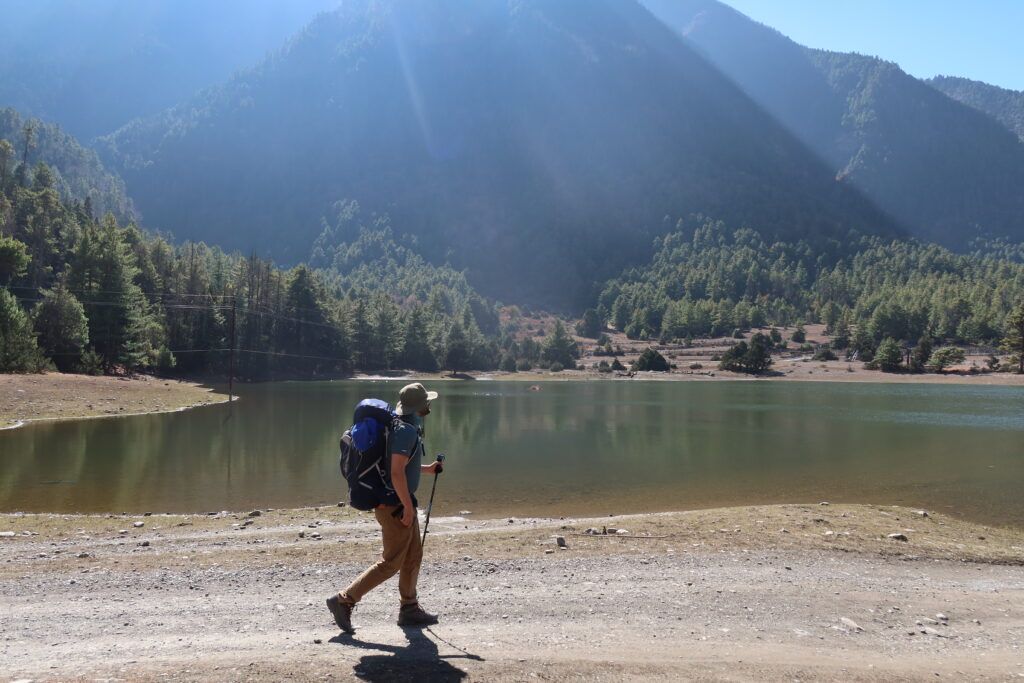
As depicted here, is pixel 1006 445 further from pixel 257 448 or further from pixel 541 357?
pixel 541 357

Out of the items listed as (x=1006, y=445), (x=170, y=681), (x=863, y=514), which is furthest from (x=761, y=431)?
(x=170, y=681)

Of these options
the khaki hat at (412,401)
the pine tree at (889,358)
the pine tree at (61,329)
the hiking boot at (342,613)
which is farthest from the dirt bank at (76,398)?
the pine tree at (889,358)

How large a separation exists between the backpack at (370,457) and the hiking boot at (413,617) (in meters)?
1.46

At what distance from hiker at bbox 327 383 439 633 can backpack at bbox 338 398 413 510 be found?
0.10 meters

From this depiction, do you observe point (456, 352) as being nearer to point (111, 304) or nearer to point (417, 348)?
point (417, 348)

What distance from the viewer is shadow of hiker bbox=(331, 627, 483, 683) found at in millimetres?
6547

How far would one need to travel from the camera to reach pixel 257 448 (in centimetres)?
3384

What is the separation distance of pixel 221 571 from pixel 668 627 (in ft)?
23.2

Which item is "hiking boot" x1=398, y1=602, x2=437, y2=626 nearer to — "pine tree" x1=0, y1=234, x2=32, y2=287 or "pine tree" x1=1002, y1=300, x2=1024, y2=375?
"pine tree" x1=0, y1=234, x2=32, y2=287

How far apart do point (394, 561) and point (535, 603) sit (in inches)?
92.6

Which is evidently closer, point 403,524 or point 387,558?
point 403,524

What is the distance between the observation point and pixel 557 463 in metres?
29.9

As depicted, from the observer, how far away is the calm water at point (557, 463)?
21.7 meters

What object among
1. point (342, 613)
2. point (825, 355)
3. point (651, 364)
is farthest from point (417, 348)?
point (342, 613)
